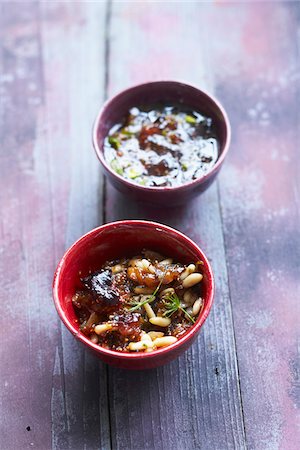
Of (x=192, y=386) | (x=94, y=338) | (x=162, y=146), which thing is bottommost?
(x=192, y=386)

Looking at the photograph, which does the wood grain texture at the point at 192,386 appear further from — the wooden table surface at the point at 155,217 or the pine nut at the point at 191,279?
the pine nut at the point at 191,279

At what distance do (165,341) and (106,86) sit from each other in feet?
3.37

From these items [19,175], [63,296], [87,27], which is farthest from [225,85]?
[63,296]

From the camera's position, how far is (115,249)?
170cm

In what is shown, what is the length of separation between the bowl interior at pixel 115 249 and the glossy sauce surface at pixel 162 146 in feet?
0.70

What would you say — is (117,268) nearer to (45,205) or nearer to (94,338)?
(94,338)

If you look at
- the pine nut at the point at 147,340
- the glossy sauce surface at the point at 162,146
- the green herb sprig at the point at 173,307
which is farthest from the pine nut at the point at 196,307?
the glossy sauce surface at the point at 162,146

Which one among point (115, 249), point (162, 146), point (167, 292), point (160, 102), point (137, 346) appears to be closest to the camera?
point (137, 346)

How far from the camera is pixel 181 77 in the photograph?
7.31 feet

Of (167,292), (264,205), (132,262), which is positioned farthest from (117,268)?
(264,205)

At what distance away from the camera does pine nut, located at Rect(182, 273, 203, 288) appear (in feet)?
5.21

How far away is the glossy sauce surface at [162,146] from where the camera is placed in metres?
1.86

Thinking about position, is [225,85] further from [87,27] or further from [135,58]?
[87,27]

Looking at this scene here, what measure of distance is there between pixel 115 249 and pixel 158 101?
55 cm
